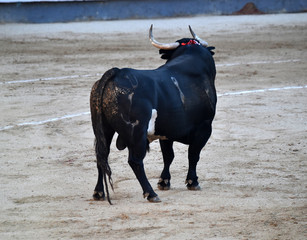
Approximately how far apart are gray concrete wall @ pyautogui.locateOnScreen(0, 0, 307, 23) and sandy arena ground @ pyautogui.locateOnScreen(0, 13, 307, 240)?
3.97 metres

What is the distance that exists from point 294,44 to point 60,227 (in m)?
13.3

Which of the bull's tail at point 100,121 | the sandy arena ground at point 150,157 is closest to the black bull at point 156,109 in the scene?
the bull's tail at point 100,121

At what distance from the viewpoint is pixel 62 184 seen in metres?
7.20

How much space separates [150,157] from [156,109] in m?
1.98

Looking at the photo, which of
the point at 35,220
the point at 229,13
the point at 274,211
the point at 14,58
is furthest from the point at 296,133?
the point at 229,13

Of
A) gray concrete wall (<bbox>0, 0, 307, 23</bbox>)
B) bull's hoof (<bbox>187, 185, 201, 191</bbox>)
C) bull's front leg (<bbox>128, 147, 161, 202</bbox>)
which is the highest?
bull's front leg (<bbox>128, 147, 161, 202</bbox>)

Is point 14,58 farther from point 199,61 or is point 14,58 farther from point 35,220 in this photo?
point 35,220

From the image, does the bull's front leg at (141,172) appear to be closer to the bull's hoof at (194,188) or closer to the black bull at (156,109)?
the black bull at (156,109)

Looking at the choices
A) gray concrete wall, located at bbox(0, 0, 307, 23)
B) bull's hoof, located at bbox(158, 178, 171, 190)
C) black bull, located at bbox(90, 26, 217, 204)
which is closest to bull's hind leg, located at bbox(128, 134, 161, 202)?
black bull, located at bbox(90, 26, 217, 204)

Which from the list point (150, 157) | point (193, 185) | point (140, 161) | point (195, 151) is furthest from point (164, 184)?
point (150, 157)

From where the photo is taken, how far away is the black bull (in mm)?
6277

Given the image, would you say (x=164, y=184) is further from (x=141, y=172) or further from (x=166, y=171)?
(x=141, y=172)

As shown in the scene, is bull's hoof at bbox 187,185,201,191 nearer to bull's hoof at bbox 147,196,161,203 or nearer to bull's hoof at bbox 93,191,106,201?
bull's hoof at bbox 147,196,161,203

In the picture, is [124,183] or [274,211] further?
[124,183]
